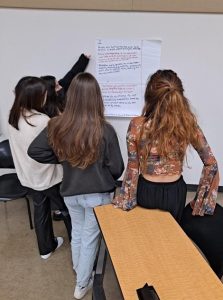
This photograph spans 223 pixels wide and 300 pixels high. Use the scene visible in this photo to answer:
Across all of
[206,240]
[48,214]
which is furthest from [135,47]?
[206,240]

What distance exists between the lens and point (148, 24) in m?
2.59

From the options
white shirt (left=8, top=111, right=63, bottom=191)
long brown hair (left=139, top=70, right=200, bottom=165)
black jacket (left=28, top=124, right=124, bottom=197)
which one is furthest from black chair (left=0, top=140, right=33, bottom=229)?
long brown hair (left=139, top=70, right=200, bottom=165)

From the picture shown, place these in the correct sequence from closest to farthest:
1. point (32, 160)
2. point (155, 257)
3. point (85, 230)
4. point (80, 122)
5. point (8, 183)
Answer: point (155, 257)
point (80, 122)
point (85, 230)
point (32, 160)
point (8, 183)

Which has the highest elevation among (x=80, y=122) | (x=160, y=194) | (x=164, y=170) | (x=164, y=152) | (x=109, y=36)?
(x=109, y=36)

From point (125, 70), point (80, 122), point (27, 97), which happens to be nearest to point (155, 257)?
point (80, 122)

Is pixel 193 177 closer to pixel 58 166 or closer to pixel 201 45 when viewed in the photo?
pixel 201 45

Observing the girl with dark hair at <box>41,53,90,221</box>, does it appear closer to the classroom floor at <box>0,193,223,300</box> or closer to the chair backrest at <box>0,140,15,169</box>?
the classroom floor at <box>0,193,223,300</box>

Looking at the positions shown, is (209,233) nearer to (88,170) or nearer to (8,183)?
(88,170)

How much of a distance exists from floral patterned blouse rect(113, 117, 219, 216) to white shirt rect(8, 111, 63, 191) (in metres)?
0.62

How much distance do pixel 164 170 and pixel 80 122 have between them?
503 mm

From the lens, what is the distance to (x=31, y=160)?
2047mm

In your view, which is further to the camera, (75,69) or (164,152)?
(75,69)

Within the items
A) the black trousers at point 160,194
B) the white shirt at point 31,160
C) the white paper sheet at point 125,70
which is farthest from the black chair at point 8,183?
the black trousers at point 160,194

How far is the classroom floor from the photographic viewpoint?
2.05m
